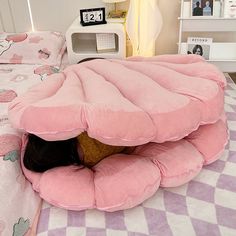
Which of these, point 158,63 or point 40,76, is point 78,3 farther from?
point 158,63

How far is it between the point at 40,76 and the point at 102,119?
1143 millimetres

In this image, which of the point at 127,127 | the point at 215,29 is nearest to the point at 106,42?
→ the point at 215,29

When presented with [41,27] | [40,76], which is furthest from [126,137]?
[41,27]

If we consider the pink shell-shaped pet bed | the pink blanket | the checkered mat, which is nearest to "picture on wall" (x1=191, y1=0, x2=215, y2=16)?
the pink blanket

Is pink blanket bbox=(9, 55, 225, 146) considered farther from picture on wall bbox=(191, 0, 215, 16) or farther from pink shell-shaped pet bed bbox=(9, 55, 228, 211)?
picture on wall bbox=(191, 0, 215, 16)

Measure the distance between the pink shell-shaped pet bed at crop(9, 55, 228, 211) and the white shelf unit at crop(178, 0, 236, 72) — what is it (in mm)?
1099

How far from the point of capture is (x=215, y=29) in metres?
2.21

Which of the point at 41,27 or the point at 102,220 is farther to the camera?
the point at 41,27

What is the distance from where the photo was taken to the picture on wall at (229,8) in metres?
2.11

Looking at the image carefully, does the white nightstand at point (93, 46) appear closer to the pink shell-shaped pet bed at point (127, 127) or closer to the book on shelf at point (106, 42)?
the book on shelf at point (106, 42)

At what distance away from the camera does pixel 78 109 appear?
0.91 m

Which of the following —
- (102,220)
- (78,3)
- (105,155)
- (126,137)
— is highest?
(78,3)

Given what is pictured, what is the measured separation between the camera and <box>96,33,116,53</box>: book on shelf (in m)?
2.28

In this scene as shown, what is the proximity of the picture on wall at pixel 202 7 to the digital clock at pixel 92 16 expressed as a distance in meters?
0.67
